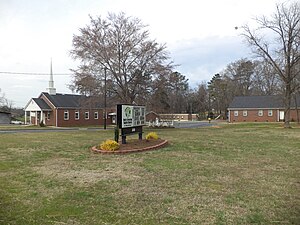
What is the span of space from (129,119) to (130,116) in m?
0.20

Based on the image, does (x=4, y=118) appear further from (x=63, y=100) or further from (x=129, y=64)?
(x=129, y=64)

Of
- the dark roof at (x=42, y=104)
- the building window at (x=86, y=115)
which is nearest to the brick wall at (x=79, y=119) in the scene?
the building window at (x=86, y=115)

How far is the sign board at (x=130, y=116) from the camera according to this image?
13.2m

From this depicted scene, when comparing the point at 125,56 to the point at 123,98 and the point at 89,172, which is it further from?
the point at 89,172

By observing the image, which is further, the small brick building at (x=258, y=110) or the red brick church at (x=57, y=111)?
the small brick building at (x=258, y=110)

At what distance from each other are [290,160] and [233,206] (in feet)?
19.2

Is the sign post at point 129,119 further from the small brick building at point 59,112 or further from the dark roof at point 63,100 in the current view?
the dark roof at point 63,100

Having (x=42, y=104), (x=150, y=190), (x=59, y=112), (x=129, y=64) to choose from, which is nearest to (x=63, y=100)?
(x=59, y=112)

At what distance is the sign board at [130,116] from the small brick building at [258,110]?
38.0m

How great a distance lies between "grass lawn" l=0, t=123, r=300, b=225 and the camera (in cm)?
454

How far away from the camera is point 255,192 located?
5883mm

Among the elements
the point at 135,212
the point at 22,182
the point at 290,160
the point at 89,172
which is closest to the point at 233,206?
the point at 135,212

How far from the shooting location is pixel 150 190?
6016 millimetres

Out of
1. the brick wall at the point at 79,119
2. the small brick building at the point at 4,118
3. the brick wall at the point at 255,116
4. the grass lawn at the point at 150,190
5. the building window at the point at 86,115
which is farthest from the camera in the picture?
the small brick building at the point at 4,118
